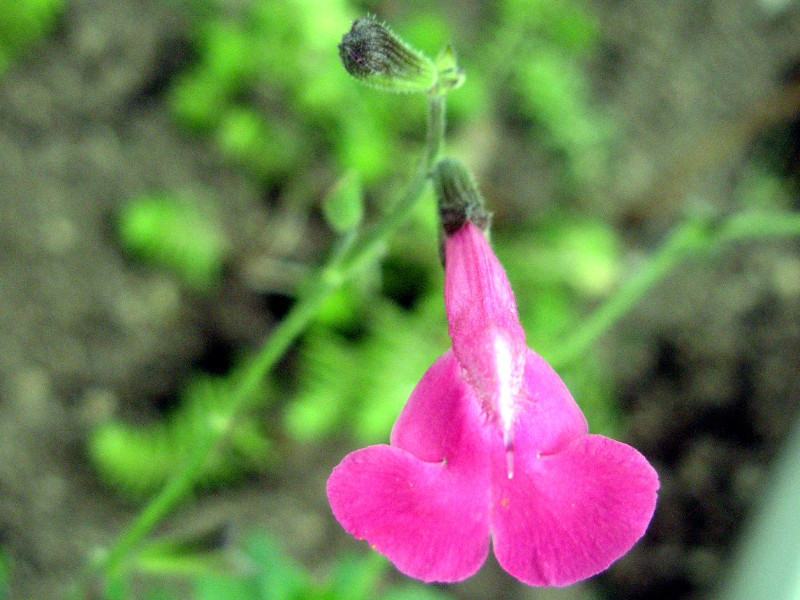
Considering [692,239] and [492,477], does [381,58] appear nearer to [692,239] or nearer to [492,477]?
[492,477]

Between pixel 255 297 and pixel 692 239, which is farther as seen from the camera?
pixel 255 297

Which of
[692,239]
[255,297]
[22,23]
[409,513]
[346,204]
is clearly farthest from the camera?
[255,297]

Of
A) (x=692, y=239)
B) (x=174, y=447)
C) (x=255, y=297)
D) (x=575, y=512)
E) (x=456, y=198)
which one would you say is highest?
(x=255, y=297)

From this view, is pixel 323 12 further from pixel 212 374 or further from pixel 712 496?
pixel 712 496

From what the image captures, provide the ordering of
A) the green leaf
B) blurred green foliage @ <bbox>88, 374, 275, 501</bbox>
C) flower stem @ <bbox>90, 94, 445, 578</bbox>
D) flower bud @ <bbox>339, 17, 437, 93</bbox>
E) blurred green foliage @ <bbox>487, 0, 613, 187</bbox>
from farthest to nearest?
blurred green foliage @ <bbox>487, 0, 613, 187</bbox> < blurred green foliage @ <bbox>88, 374, 275, 501</bbox> < the green leaf < flower stem @ <bbox>90, 94, 445, 578</bbox> < flower bud @ <bbox>339, 17, 437, 93</bbox>

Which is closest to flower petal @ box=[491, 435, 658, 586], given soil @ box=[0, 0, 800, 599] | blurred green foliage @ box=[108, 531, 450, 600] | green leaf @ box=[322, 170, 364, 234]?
green leaf @ box=[322, 170, 364, 234]

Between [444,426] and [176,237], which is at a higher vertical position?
[176,237]

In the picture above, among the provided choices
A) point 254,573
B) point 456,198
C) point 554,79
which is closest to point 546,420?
point 456,198

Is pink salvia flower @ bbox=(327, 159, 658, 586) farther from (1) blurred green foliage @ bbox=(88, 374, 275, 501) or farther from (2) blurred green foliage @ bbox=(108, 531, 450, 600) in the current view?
(1) blurred green foliage @ bbox=(88, 374, 275, 501)
